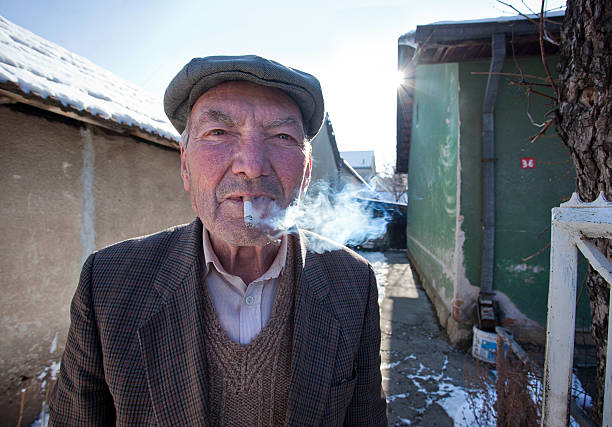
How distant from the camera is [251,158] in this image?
1.35m

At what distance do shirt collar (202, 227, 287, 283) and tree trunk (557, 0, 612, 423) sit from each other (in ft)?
5.94

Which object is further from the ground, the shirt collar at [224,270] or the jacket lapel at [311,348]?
the shirt collar at [224,270]

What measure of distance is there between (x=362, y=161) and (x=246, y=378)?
45.1 m

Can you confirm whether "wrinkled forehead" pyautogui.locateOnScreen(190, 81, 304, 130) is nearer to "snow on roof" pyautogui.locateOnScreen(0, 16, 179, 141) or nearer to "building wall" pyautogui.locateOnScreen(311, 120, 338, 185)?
"snow on roof" pyautogui.locateOnScreen(0, 16, 179, 141)

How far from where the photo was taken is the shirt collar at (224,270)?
1495mm

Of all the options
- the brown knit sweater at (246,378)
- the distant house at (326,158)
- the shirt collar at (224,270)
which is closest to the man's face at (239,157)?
the shirt collar at (224,270)

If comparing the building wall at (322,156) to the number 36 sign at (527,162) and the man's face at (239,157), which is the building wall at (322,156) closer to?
the number 36 sign at (527,162)

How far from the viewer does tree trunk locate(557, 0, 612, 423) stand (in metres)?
1.61

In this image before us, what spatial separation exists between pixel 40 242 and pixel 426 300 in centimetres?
724

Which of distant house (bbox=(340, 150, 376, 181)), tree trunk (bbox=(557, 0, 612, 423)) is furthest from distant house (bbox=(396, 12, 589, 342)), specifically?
distant house (bbox=(340, 150, 376, 181))

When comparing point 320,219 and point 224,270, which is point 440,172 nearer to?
point 320,219

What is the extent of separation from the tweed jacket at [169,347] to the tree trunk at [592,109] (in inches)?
54.7

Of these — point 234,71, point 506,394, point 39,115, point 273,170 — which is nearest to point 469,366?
point 506,394

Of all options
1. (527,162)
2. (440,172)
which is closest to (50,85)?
(527,162)
